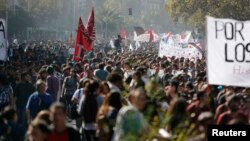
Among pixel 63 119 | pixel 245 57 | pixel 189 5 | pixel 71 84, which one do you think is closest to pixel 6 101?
pixel 71 84

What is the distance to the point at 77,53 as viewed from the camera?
2305 centimetres

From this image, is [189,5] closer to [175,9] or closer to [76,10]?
[175,9]

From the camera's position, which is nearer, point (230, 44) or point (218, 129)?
point (218, 129)

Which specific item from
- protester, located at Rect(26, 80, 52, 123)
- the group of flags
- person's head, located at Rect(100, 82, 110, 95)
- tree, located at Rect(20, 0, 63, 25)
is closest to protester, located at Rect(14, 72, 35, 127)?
protester, located at Rect(26, 80, 52, 123)

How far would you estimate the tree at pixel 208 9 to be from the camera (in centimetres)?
6353

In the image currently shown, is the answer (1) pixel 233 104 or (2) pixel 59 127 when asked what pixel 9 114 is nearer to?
(2) pixel 59 127

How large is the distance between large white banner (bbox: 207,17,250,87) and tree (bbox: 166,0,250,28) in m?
51.8

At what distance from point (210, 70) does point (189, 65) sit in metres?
11.5

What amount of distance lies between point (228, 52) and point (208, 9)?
A: 56.5 meters

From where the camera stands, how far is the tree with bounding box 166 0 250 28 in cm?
6353

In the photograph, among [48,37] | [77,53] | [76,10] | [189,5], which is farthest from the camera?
[76,10]

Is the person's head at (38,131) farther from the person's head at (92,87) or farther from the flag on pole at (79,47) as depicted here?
Result: the flag on pole at (79,47)

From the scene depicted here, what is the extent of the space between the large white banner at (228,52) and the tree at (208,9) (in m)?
51.8

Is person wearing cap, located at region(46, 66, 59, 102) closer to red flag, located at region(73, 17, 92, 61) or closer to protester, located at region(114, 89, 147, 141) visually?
red flag, located at region(73, 17, 92, 61)
